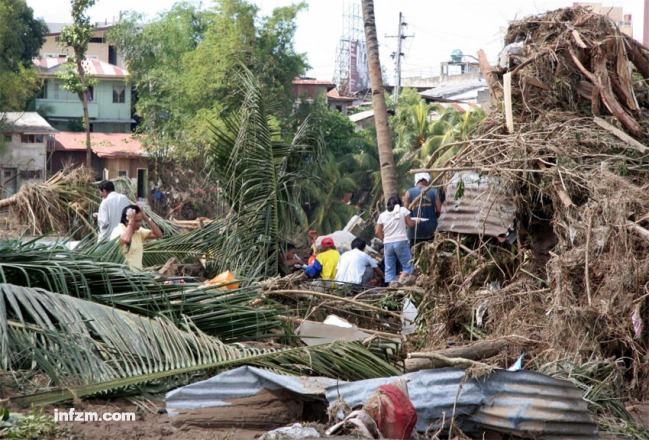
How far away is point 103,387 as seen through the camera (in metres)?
5.95

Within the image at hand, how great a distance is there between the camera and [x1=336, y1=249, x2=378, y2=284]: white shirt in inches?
465

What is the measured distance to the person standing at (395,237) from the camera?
41.2ft

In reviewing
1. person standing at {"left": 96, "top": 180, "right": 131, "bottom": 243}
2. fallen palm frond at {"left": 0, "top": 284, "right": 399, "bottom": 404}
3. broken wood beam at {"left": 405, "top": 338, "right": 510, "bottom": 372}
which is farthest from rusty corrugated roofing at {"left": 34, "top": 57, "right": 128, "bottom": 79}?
broken wood beam at {"left": 405, "top": 338, "right": 510, "bottom": 372}

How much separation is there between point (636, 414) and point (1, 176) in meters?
43.7

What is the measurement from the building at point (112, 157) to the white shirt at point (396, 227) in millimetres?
39555

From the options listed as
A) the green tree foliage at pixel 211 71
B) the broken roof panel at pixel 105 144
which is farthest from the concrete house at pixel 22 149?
the green tree foliage at pixel 211 71

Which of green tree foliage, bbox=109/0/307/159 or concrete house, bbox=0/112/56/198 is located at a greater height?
green tree foliage, bbox=109/0/307/159

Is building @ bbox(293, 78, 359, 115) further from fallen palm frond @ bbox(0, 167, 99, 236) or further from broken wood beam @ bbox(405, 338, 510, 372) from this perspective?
broken wood beam @ bbox(405, 338, 510, 372)

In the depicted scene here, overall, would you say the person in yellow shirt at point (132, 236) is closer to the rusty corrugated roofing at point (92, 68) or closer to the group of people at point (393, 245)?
the group of people at point (393, 245)

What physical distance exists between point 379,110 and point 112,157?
37.6 meters

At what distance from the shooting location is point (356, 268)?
1189 cm

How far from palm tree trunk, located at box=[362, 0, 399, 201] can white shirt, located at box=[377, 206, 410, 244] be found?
290cm

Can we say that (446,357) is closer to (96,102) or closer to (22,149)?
(22,149)

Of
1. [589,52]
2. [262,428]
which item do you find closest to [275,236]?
[589,52]
